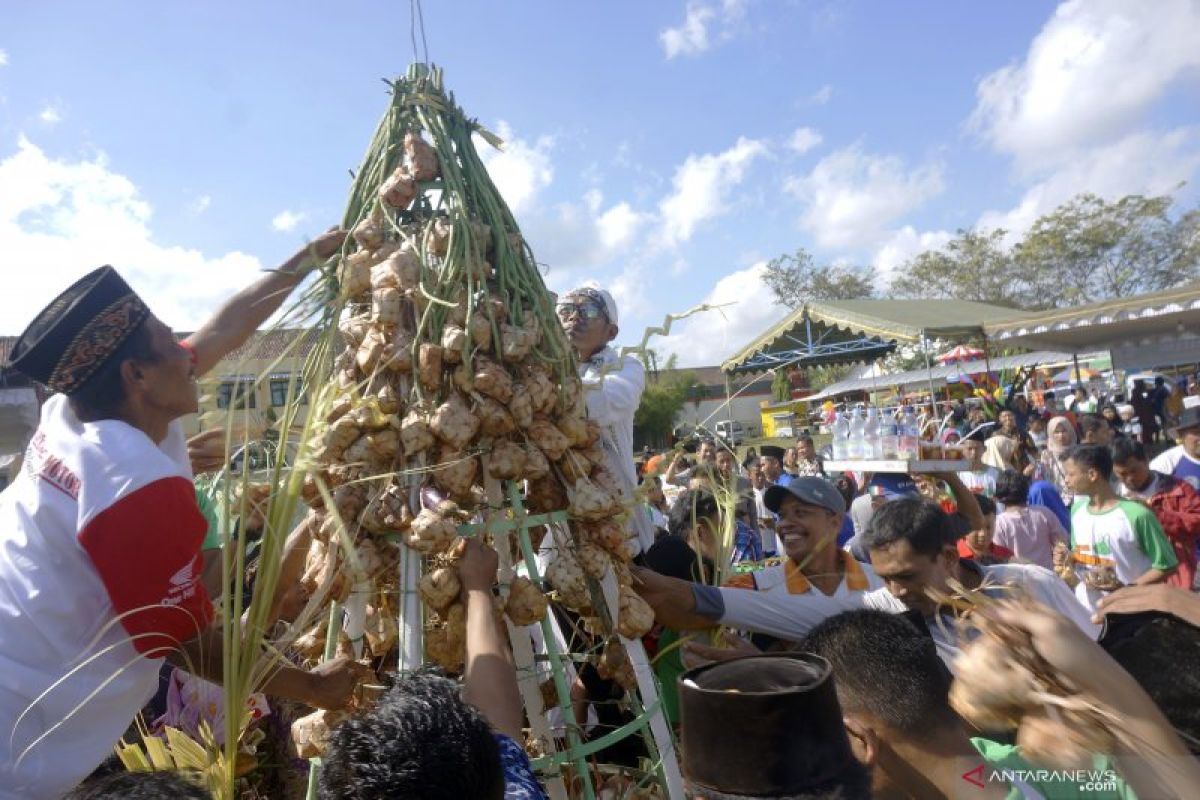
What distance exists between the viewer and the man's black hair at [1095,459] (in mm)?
4500

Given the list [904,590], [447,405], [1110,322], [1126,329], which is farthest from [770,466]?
[1126,329]

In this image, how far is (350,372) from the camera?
6.84 feet

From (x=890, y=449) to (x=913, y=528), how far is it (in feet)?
6.08

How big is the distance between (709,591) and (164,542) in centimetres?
157

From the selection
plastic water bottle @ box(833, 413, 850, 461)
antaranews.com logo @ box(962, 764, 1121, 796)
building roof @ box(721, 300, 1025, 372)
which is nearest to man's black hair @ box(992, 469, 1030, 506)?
plastic water bottle @ box(833, 413, 850, 461)

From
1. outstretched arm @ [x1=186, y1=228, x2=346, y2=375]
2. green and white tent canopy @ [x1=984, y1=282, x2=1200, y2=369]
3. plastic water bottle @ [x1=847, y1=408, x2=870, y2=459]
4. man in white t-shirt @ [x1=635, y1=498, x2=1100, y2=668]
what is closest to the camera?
outstretched arm @ [x1=186, y1=228, x2=346, y2=375]

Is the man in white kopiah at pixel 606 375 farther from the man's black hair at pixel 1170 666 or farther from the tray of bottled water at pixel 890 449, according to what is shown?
the tray of bottled water at pixel 890 449

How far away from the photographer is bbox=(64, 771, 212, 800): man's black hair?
1.45 m

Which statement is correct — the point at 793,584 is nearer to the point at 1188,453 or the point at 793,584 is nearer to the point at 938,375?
the point at 1188,453

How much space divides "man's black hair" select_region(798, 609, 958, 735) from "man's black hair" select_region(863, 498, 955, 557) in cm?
90

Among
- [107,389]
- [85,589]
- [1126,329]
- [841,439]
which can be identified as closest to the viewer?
[85,589]

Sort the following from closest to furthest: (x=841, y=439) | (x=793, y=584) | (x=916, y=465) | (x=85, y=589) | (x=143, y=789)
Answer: (x=143, y=789)
(x=85, y=589)
(x=793, y=584)
(x=916, y=465)
(x=841, y=439)

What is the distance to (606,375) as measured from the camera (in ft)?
8.41

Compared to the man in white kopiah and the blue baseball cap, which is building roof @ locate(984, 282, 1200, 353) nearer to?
the blue baseball cap
